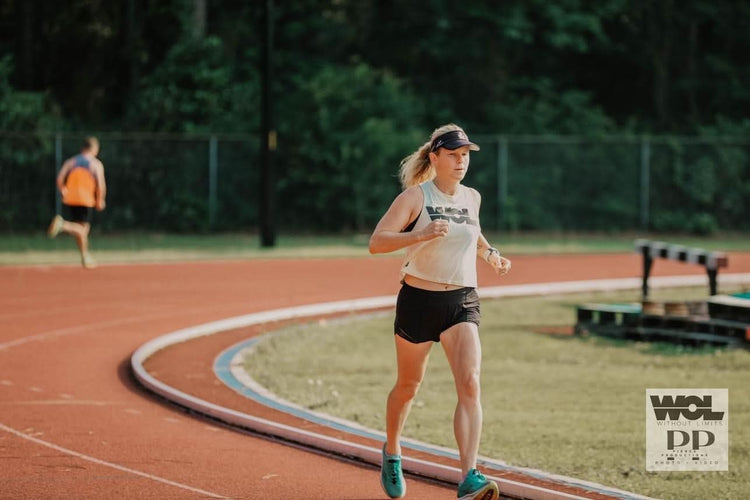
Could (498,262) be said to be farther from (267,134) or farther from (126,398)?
(267,134)

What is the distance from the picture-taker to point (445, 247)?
7.82 m

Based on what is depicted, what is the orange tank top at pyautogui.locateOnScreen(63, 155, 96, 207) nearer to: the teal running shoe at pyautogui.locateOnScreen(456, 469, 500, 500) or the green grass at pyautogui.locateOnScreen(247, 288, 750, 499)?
the green grass at pyautogui.locateOnScreen(247, 288, 750, 499)

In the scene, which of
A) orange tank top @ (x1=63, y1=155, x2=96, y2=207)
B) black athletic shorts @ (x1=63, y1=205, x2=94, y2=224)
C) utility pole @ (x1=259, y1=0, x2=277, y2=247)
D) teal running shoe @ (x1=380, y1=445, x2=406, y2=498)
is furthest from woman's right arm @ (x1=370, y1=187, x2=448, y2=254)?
utility pole @ (x1=259, y1=0, x2=277, y2=247)

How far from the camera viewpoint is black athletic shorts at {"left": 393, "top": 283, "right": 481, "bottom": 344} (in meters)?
7.81

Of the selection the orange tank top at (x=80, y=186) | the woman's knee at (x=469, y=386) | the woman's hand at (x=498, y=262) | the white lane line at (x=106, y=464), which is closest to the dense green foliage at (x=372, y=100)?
the orange tank top at (x=80, y=186)

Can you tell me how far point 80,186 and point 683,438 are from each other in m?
16.4

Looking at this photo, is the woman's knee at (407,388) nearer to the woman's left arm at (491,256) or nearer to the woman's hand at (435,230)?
the woman's left arm at (491,256)

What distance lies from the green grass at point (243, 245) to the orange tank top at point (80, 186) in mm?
1487

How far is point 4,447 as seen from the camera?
30.6ft

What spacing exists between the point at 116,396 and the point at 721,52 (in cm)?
3626

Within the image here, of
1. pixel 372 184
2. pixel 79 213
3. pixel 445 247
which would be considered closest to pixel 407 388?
pixel 445 247

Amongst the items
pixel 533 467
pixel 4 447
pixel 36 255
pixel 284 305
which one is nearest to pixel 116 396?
pixel 4 447

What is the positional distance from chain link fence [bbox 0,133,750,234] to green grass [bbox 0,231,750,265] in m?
0.55

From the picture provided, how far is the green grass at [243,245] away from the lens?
2667 cm
